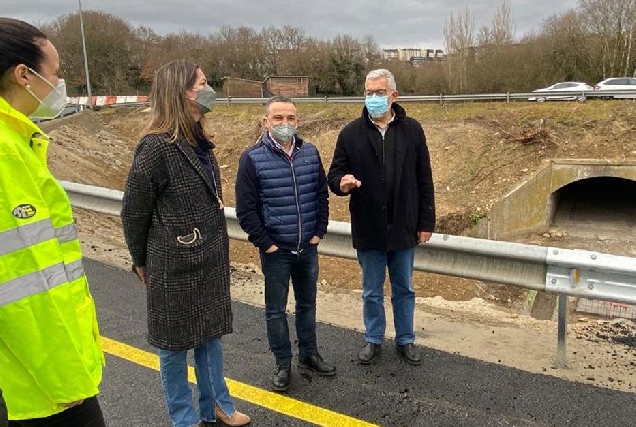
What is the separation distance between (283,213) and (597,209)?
1784cm

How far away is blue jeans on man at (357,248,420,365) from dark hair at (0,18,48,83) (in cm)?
269

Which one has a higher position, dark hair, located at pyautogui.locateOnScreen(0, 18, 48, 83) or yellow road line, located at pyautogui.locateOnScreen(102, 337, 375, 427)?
dark hair, located at pyautogui.locateOnScreen(0, 18, 48, 83)

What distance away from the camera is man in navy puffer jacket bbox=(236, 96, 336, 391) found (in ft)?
11.2

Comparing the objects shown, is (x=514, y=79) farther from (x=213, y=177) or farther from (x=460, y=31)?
(x=213, y=177)

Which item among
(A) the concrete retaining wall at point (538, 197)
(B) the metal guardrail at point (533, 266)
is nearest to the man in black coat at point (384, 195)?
(B) the metal guardrail at point (533, 266)

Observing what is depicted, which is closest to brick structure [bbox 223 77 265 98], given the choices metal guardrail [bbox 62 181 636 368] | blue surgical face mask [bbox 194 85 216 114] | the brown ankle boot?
metal guardrail [bbox 62 181 636 368]

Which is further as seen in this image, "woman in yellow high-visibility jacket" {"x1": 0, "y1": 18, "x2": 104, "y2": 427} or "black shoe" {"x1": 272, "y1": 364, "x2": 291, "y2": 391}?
"black shoe" {"x1": 272, "y1": 364, "x2": 291, "y2": 391}

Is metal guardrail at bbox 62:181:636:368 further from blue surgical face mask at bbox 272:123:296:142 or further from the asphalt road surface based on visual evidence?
blue surgical face mask at bbox 272:123:296:142

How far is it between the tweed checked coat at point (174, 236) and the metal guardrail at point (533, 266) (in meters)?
2.00

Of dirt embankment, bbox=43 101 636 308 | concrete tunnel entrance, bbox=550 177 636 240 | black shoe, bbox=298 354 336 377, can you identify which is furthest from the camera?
concrete tunnel entrance, bbox=550 177 636 240

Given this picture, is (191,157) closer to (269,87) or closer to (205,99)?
(205,99)

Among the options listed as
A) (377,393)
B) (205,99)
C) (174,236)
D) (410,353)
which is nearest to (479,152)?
(410,353)

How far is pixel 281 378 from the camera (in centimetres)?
343

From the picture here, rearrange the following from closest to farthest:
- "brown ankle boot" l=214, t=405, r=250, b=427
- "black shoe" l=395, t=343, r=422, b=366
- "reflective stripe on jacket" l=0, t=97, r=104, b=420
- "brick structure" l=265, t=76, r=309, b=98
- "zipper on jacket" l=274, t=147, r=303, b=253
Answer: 1. "reflective stripe on jacket" l=0, t=97, r=104, b=420
2. "brown ankle boot" l=214, t=405, r=250, b=427
3. "zipper on jacket" l=274, t=147, r=303, b=253
4. "black shoe" l=395, t=343, r=422, b=366
5. "brick structure" l=265, t=76, r=309, b=98
